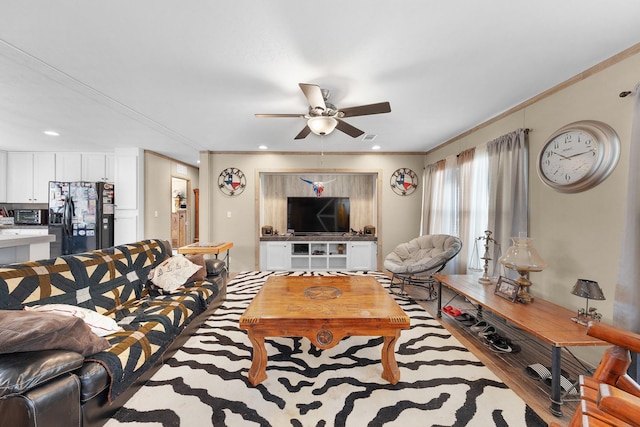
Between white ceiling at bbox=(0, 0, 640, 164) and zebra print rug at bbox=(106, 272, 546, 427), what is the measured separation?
244 cm

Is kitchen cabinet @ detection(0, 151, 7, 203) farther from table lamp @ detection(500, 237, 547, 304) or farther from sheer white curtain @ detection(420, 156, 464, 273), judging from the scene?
table lamp @ detection(500, 237, 547, 304)

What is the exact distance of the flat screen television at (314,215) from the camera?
205 inches

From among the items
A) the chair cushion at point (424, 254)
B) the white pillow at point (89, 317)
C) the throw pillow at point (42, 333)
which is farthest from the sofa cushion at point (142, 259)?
the chair cushion at point (424, 254)

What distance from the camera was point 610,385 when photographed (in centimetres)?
101

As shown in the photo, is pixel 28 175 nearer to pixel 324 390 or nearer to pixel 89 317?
pixel 89 317

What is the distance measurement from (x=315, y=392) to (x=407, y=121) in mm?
3200

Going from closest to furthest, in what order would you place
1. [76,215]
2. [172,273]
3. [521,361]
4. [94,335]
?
[94,335] < [521,361] < [172,273] < [76,215]

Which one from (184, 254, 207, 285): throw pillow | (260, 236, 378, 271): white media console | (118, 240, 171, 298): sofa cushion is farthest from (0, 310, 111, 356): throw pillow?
(260, 236, 378, 271): white media console

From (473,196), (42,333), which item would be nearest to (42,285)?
(42,333)

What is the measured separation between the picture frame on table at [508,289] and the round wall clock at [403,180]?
2888 mm

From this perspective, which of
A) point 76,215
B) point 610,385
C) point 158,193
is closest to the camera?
point 610,385

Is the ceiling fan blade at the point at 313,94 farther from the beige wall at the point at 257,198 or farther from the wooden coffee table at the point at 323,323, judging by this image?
the beige wall at the point at 257,198

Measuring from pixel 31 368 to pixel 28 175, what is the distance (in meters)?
6.54

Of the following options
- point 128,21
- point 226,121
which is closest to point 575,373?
point 128,21
